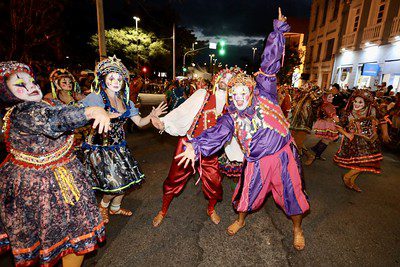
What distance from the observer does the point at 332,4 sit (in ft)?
68.3

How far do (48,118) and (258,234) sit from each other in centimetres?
280

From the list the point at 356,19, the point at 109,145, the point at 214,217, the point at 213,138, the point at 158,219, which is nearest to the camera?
the point at 213,138

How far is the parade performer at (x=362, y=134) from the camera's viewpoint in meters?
4.16

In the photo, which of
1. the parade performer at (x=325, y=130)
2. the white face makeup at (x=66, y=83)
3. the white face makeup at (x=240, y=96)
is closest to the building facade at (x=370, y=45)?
the parade performer at (x=325, y=130)

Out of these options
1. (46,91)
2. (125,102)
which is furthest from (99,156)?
(46,91)

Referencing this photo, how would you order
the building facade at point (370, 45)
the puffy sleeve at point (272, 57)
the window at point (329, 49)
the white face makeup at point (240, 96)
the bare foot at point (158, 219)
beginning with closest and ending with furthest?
the white face makeup at point (240, 96) < the puffy sleeve at point (272, 57) < the bare foot at point (158, 219) < the building facade at point (370, 45) < the window at point (329, 49)

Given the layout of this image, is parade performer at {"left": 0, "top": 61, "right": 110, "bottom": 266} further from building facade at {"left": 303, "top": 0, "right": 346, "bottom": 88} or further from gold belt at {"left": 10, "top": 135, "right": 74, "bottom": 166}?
building facade at {"left": 303, "top": 0, "right": 346, "bottom": 88}

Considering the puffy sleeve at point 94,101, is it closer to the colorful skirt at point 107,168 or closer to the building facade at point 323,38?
the colorful skirt at point 107,168

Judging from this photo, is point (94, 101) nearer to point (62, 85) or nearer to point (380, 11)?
point (62, 85)

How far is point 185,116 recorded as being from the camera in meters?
3.07

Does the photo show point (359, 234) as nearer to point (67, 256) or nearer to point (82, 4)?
point (67, 256)

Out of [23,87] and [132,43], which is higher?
[132,43]

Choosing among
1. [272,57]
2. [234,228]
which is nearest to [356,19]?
[272,57]

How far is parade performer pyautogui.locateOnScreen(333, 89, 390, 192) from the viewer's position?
13.6 ft
